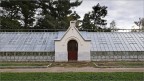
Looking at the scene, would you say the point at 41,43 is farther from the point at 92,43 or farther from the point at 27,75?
the point at 27,75

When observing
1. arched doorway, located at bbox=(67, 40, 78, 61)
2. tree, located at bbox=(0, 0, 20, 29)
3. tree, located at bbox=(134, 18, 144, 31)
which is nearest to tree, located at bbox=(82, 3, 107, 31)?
tree, located at bbox=(134, 18, 144, 31)

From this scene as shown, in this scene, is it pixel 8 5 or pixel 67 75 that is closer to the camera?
pixel 67 75

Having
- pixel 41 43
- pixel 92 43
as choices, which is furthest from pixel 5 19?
pixel 92 43

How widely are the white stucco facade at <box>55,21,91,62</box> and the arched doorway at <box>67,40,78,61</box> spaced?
78cm

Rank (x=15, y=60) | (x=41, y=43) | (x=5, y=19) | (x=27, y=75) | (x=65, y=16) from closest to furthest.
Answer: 1. (x=27, y=75)
2. (x=15, y=60)
3. (x=41, y=43)
4. (x=5, y=19)
5. (x=65, y=16)

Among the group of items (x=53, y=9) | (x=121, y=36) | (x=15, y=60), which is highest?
(x=53, y=9)

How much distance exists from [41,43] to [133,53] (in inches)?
481

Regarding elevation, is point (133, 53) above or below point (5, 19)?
below

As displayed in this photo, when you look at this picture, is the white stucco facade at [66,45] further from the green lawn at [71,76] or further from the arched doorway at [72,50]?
the green lawn at [71,76]

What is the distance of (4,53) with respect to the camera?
38.7m

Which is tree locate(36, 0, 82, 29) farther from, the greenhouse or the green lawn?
the green lawn

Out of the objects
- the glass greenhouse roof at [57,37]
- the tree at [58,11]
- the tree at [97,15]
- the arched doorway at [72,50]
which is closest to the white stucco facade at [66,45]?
the arched doorway at [72,50]

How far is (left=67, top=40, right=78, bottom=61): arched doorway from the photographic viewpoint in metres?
39.2

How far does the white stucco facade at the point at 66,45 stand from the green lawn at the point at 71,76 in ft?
53.9
